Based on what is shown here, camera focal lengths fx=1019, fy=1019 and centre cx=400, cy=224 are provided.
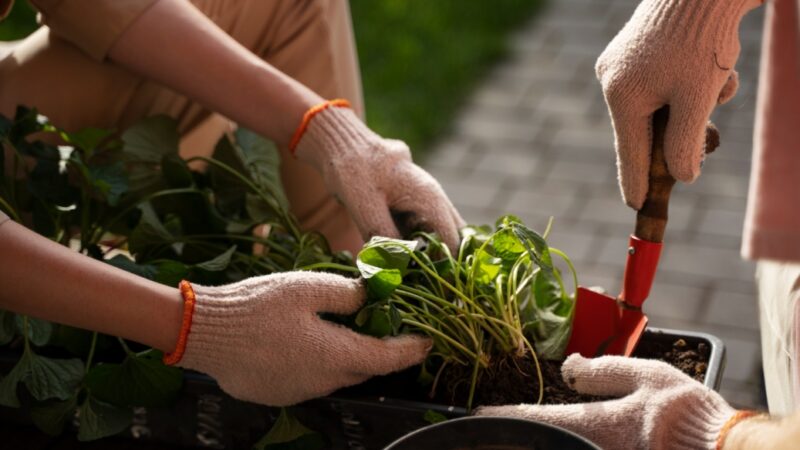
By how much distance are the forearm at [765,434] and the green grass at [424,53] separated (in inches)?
78.0

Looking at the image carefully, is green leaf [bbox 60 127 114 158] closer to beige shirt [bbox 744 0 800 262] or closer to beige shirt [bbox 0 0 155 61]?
beige shirt [bbox 0 0 155 61]

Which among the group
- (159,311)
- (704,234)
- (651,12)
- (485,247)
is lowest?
(704,234)

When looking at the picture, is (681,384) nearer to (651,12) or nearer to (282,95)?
(651,12)

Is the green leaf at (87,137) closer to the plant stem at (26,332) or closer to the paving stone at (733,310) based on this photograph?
the plant stem at (26,332)

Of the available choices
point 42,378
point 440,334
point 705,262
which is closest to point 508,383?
point 440,334

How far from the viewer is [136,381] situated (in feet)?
3.79

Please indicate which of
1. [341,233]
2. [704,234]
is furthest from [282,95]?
[704,234]

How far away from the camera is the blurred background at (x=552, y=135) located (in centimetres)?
236

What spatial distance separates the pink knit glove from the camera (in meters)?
0.99

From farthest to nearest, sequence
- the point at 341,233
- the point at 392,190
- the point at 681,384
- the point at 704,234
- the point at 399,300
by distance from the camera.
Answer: the point at 704,234 → the point at 341,233 → the point at 392,190 → the point at 399,300 → the point at 681,384

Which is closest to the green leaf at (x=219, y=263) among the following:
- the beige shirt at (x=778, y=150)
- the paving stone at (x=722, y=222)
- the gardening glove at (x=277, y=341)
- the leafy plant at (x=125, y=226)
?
the leafy plant at (x=125, y=226)

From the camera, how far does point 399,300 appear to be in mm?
1159

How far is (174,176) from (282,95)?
7.3 inches

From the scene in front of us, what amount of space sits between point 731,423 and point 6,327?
0.83m
